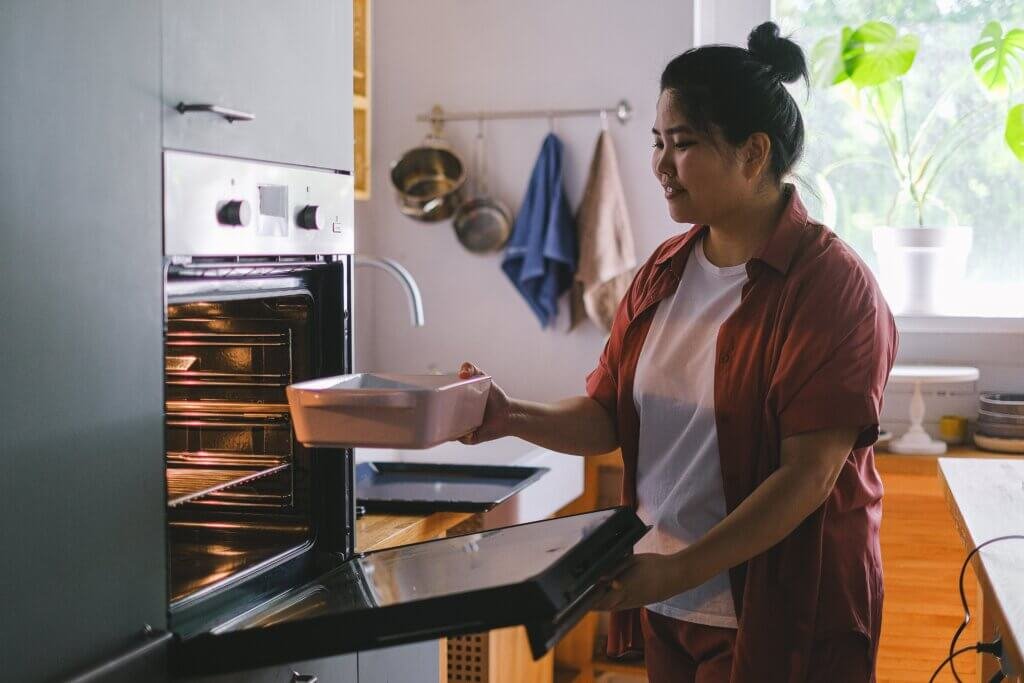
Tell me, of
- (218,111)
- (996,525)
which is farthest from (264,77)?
(996,525)

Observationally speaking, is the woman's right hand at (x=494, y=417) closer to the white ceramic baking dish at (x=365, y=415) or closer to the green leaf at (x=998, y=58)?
the white ceramic baking dish at (x=365, y=415)

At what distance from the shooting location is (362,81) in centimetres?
307

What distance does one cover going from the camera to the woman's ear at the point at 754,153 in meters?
1.62

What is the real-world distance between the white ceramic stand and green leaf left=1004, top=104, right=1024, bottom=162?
2.00ft

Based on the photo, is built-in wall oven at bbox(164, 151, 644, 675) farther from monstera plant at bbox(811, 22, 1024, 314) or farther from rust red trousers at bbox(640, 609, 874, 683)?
monstera plant at bbox(811, 22, 1024, 314)

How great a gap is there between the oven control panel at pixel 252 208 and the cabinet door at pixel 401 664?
0.63 m

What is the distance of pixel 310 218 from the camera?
5.19 ft

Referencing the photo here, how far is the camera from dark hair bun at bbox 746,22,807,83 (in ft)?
5.45

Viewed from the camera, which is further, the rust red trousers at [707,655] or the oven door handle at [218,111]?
the rust red trousers at [707,655]

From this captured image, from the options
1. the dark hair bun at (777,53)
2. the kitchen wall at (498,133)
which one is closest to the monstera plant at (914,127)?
the kitchen wall at (498,133)

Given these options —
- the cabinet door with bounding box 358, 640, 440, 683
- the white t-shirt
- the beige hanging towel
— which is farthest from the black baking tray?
the beige hanging towel

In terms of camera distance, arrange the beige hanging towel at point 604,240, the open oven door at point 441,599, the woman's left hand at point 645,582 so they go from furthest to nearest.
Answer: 1. the beige hanging towel at point 604,240
2. the woman's left hand at point 645,582
3. the open oven door at point 441,599

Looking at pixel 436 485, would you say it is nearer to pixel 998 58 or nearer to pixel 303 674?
pixel 303 674

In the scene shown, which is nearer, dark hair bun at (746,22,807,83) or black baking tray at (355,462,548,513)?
dark hair bun at (746,22,807,83)
